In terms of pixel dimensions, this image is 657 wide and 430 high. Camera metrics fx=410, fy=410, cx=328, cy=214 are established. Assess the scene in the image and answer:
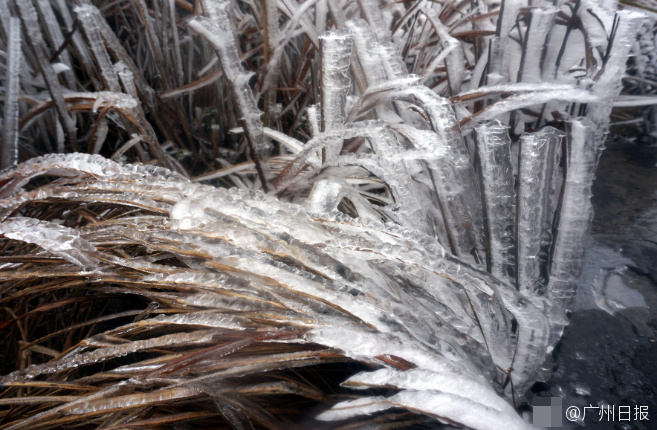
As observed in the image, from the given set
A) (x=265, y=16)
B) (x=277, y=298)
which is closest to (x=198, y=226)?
(x=277, y=298)

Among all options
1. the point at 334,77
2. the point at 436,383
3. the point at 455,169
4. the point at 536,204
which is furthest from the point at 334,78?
the point at 436,383

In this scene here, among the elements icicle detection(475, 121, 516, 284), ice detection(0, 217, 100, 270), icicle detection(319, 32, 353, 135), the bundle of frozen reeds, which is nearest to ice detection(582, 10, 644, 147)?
the bundle of frozen reeds

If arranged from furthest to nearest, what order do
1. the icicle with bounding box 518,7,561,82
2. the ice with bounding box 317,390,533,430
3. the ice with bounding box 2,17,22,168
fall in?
the ice with bounding box 2,17,22,168 → the icicle with bounding box 518,7,561,82 → the ice with bounding box 317,390,533,430

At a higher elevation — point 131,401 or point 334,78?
point 334,78

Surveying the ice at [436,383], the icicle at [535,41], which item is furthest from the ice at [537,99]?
the ice at [436,383]

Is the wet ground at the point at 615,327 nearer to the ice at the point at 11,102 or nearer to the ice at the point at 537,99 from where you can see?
the ice at the point at 537,99

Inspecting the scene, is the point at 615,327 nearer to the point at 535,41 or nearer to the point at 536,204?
the point at 536,204

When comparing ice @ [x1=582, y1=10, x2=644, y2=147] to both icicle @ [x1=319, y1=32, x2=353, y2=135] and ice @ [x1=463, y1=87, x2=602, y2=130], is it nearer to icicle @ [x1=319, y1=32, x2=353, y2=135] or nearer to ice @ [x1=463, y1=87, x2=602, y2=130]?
ice @ [x1=463, y1=87, x2=602, y2=130]
